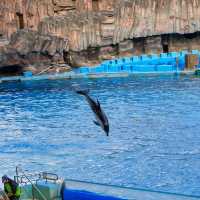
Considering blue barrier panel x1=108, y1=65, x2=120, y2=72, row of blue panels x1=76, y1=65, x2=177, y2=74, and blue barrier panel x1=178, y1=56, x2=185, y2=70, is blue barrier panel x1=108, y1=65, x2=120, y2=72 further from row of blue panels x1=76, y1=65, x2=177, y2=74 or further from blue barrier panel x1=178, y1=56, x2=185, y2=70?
blue barrier panel x1=178, y1=56, x2=185, y2=70

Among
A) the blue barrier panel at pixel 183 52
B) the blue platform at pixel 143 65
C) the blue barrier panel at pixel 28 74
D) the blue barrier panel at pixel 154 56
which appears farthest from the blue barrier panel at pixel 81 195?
the blue barrier panel at pixel 183 52

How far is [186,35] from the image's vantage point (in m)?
31.0

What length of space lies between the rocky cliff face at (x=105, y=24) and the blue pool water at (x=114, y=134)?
17.5 feet

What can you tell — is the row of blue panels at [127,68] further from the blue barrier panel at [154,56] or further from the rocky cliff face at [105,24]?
the rocky cliff face at [105,24]

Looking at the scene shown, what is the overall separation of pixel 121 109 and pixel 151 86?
4.64 metres

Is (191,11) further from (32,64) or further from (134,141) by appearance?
(134,141)

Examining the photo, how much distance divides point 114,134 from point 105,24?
1462cm

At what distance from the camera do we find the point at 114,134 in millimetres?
15000

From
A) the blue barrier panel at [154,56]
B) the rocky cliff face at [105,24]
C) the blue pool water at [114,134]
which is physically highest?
the rocky cliff face at [105,24]

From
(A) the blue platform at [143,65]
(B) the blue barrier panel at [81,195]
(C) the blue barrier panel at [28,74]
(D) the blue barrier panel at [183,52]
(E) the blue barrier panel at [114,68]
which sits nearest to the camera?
(B) the blue barrier panel at [81,195]

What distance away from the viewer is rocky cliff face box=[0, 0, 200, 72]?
28.6m

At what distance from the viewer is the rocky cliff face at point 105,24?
2862cm

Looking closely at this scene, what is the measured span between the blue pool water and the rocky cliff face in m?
5.34

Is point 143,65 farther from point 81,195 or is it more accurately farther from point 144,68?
point 81,195
